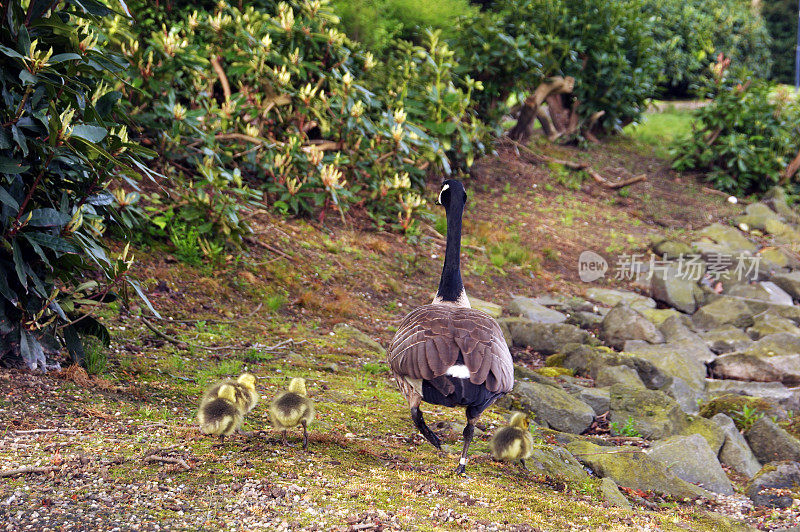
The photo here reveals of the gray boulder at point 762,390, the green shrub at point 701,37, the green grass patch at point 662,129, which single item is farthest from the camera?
the green shrub at point 701,37

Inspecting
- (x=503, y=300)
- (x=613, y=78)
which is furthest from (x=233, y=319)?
(x=613, y=78)

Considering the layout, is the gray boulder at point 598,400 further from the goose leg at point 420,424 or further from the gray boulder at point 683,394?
the goose leg at point 420,424

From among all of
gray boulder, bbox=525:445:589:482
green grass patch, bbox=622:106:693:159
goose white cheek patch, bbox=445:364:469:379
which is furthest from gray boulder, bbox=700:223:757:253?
goose white cheek patch, bbox=445:364:469:379

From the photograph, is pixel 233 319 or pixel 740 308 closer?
pixel 233 319

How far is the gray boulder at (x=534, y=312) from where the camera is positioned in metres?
9.35

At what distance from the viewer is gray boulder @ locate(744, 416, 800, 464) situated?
604 centimetres

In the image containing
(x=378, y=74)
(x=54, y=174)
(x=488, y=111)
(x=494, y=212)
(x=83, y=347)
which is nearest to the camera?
(x=54, y=174)

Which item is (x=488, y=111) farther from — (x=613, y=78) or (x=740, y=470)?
(x=740, y=470)

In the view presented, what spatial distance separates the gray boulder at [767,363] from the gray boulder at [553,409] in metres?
3.29

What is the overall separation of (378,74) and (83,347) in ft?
26.6

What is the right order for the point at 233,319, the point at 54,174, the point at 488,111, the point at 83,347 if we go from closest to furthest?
the point at 54,174, the point at 83,347, the point at 233,319, the point at 488,111

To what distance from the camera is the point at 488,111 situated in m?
14.9

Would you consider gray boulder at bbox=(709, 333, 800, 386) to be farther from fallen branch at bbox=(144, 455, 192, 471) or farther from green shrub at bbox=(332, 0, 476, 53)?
green shrub at bbox=(332, 0, 476, 53)

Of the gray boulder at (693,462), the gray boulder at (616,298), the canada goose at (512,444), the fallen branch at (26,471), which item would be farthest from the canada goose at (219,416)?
the gray boulder at (616,298)
